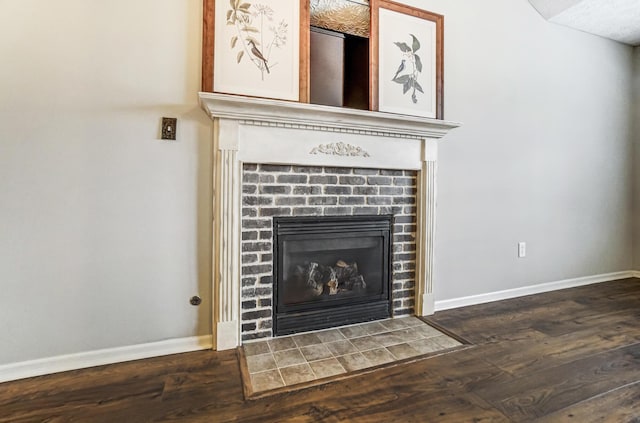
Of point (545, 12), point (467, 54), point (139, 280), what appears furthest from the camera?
point (545, 12)

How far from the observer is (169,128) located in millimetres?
1823

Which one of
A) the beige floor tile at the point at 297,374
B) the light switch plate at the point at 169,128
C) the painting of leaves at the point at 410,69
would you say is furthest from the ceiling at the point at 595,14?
the beige floor tile at the point at 297,374

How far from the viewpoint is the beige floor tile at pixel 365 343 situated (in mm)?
1921

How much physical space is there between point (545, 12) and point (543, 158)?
1.37 metres

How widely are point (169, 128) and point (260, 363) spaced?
4.80 ft

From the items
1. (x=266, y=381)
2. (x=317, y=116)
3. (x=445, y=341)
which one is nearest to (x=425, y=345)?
(x=445, y=341)

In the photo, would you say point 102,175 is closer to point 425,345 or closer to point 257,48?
point 257,48

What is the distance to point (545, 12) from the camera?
2.92m

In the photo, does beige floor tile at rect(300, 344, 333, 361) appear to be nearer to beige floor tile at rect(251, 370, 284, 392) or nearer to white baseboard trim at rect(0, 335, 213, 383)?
beige floor tile at rect(251, 370, 284, 392)

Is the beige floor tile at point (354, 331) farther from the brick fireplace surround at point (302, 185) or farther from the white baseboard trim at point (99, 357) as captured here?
the white baseboard trim at point (99, 357)

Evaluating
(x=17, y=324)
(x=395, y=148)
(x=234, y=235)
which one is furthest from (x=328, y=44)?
(x=17, y=324)

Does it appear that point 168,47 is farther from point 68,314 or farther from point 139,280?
point 68,314

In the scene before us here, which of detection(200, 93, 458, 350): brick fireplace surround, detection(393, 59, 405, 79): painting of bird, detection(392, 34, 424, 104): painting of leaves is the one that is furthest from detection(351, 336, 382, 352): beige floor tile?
detection(393, 59, 405, 79): painting of bird

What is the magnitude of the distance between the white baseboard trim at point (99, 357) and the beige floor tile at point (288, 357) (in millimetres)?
449
